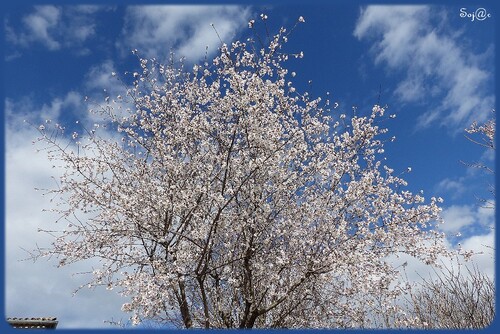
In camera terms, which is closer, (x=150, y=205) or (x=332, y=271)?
(x=332, y=271)

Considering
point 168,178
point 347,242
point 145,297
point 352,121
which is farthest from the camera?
point 352,121

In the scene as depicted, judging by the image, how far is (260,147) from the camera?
898cm

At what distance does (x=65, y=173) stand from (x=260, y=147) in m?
4.03

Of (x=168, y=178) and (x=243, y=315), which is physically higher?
(x=168, y=178)

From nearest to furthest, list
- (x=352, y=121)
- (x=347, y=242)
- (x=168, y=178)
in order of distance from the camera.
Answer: (x=347, y=242) < (x=168, y=178) < (x=352, y=121)

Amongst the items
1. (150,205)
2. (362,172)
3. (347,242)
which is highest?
(362,172)

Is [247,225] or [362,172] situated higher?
[362,172]

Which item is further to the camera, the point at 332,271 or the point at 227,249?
the point at 227,249

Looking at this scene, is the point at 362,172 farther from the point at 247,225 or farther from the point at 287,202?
the point at 247,225

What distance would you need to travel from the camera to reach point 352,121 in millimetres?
10203

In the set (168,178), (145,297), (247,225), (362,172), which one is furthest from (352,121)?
(145,297)

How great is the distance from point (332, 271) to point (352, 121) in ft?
10.9

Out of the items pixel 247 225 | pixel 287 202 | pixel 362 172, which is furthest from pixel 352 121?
pixel 247 225

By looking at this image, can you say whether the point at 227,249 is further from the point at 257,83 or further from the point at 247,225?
the point at 257,83
